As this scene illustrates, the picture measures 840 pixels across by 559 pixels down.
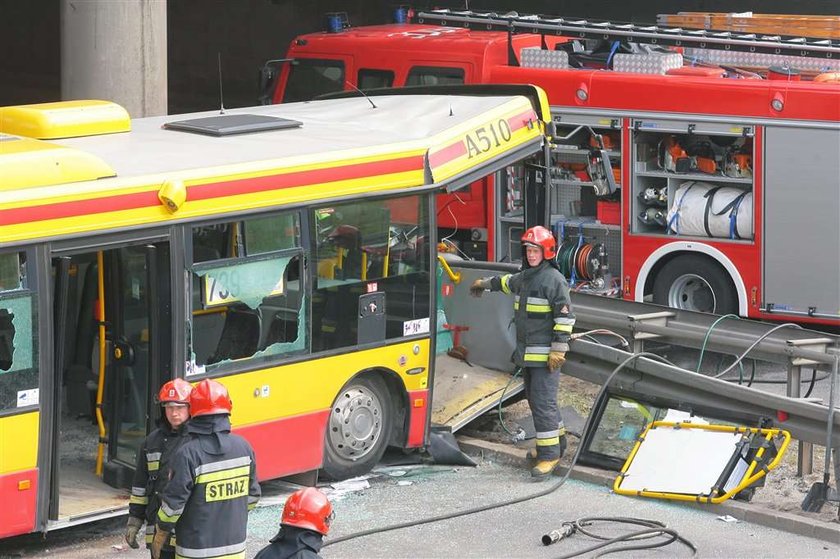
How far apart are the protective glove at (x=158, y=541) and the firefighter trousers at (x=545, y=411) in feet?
12.9

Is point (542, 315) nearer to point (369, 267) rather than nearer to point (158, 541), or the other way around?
point (369, 267)

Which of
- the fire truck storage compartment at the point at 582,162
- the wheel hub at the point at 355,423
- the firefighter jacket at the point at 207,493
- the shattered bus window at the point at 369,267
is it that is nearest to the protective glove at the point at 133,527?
the firefighter jacket at the point at 207,493

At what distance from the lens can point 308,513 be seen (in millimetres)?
5836

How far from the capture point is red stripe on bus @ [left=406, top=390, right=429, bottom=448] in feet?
33.7

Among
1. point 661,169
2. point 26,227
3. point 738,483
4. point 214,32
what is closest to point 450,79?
point 661,169

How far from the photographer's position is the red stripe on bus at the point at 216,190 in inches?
317

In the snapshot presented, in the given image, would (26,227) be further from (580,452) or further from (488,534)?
Result: (580,452)

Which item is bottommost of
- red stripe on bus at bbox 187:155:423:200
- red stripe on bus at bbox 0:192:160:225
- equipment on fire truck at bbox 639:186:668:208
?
equipment on fire truck at bbox 639:186:668:208

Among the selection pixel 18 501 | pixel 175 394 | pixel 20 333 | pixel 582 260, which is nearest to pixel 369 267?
pixel 20 333

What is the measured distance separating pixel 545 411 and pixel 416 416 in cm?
91

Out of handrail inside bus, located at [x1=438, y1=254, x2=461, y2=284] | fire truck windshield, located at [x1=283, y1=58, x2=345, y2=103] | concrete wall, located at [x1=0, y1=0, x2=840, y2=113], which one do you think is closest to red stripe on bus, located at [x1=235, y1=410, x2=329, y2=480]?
handrail inside bus, located at [x1=438, y1=254, x2=461, y2=284]

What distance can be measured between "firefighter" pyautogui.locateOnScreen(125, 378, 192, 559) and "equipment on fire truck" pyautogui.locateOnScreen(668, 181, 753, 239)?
7729 mm

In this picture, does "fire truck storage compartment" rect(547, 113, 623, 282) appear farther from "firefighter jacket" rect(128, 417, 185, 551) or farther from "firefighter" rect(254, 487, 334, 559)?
"firefighter" rect(254, 487, 334, 559)

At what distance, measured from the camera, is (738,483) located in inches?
375
